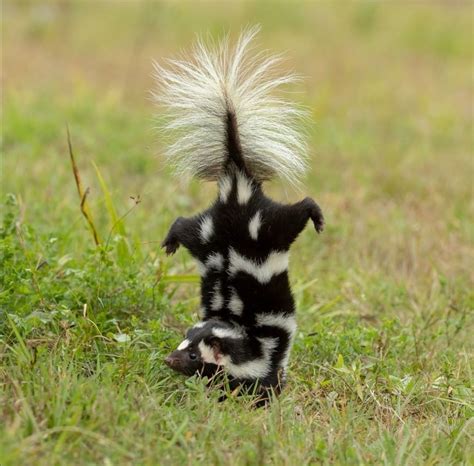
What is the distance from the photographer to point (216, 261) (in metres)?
4.35

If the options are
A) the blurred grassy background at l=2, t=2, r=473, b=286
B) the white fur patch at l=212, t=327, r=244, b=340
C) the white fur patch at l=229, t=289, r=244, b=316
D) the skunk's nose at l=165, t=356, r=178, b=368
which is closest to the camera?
the skunk's nose at l=165, t=356, r=178, b=368

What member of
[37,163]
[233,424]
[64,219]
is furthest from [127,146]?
[233,424]

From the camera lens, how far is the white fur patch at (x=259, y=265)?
14.0 ft

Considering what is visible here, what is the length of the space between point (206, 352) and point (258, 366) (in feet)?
0.98

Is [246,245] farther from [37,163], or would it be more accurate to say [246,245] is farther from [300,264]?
[37,163]

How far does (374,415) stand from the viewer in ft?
13.8

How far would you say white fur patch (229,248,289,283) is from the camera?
4.26 metres

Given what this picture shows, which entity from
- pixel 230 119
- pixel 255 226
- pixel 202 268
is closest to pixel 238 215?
pixel 255 226

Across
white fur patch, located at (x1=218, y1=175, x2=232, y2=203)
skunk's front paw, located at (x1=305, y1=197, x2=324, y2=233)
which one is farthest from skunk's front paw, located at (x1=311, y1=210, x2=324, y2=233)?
white fur patch, located at (x1=218, y1=175, x2=232, y2=203)

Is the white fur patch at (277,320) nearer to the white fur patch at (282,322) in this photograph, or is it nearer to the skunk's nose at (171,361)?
the white fur patch at (282,322)

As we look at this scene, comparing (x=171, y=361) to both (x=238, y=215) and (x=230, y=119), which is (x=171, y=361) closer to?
(x=238, y=215)

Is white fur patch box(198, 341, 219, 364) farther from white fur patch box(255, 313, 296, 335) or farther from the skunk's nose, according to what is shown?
white fur patch box(255, 313, 296, 335)

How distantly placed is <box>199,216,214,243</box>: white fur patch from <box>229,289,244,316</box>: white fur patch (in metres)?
0.29

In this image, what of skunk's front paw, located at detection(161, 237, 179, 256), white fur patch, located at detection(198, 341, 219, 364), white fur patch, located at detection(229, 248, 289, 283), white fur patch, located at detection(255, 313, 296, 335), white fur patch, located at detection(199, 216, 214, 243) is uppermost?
white fur patch, located at detection(199, 216, 214, 243)
